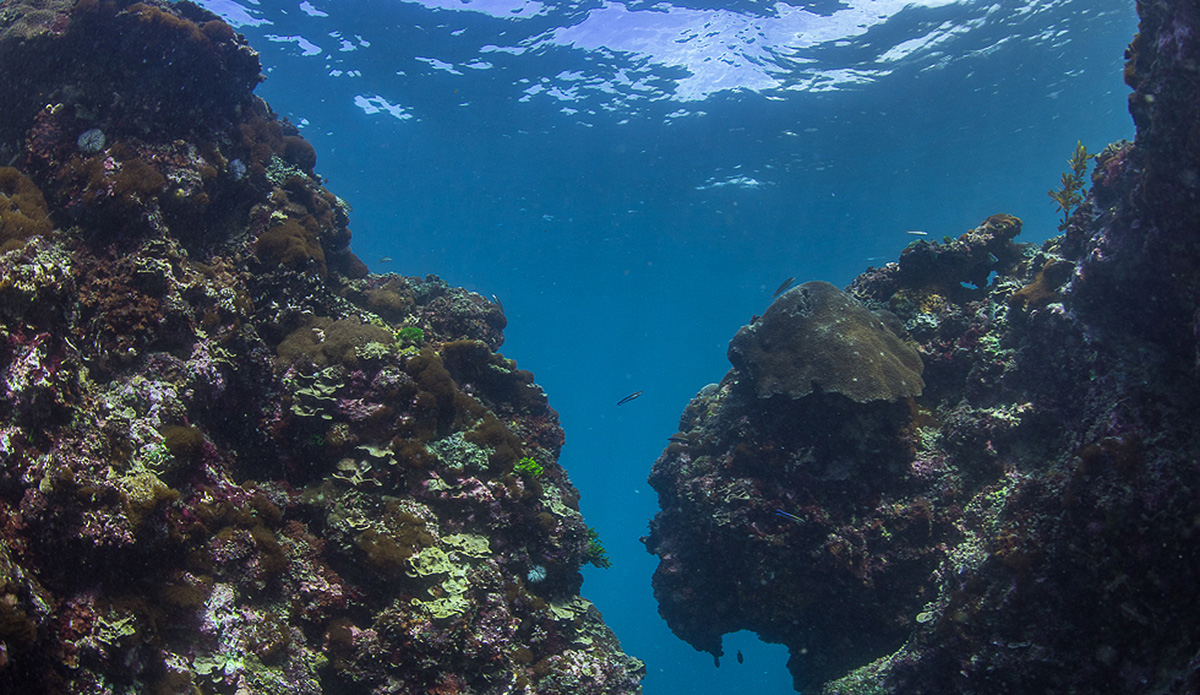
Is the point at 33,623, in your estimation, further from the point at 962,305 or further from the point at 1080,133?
the point at 1080,133

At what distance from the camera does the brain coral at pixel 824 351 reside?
8.95 metres

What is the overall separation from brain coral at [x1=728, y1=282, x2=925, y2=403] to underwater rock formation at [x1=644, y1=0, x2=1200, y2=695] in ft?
1.29

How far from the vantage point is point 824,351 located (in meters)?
9.42

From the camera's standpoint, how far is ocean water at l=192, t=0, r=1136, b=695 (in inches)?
758

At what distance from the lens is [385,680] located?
5.46 m

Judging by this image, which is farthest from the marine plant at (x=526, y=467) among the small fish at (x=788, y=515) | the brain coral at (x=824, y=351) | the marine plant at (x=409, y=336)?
the brain coral at (x=824, y=351)

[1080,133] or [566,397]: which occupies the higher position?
[566,397]

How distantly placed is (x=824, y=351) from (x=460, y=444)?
6.53 m

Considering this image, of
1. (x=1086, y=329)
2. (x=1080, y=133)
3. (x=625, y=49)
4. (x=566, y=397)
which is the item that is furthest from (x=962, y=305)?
(x=566, y=397)

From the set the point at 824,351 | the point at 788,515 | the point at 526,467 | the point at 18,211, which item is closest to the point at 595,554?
the point at 526,467

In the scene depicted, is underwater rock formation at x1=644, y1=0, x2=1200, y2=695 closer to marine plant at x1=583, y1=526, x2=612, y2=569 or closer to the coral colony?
the coral colony

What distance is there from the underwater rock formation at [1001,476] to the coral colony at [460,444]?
4 cm

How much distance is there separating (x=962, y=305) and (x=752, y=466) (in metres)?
5.27

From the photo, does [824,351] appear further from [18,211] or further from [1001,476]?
[18,211]
